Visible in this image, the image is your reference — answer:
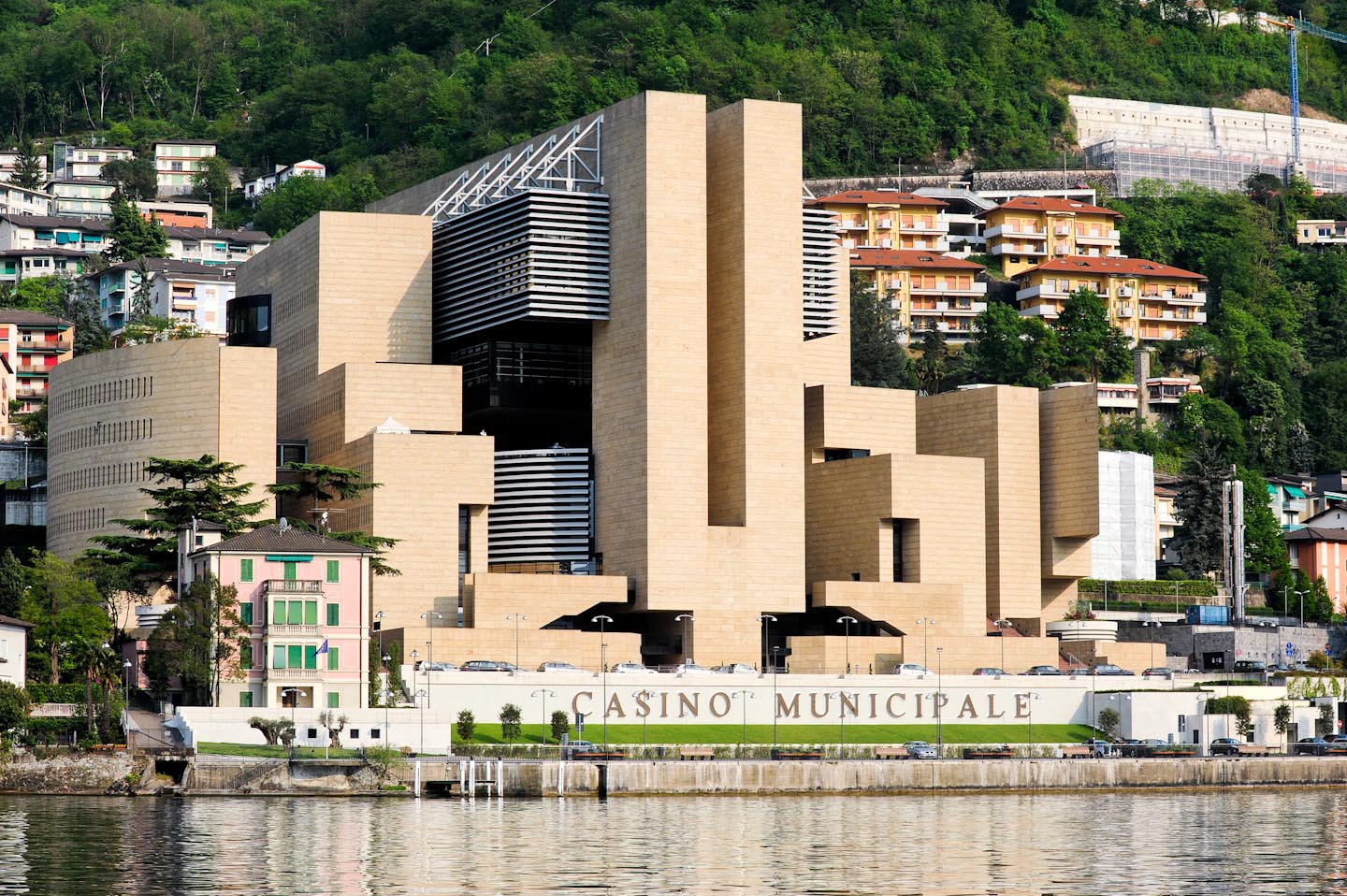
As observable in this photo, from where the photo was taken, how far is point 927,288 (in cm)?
18650

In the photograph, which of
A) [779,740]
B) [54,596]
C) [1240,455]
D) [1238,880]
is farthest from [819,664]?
[1240,455]

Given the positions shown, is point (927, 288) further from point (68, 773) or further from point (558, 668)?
point (68, 773)

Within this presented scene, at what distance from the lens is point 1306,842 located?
69.1 meters

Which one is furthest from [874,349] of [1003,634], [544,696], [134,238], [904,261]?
[544,696]

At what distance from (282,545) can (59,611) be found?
1369cm

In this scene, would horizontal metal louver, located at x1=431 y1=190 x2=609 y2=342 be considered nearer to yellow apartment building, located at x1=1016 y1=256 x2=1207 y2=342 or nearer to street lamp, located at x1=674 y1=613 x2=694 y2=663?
street lamp, located at x1=674 y1=613 x2=694 y2=663

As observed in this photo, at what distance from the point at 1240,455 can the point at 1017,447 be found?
54.1 m

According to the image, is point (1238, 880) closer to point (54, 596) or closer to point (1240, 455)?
point (54, 596)

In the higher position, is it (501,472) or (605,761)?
(501,472)

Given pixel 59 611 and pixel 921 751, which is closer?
pixel 921 751

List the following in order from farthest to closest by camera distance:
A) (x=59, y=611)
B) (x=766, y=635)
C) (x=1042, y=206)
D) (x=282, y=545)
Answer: (x=1042, y=206), (x=766, y=635), (x=59, y=611), (x=282, y=545)

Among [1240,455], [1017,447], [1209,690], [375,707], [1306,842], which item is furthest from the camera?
[1240,455]

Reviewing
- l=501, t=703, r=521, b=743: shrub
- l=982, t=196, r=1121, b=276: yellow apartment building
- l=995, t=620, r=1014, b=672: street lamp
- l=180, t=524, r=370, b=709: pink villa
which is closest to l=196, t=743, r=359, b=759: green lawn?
l=180, t=524, r=370, b=709: pink villa

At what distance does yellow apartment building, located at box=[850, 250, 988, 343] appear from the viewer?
184 m
